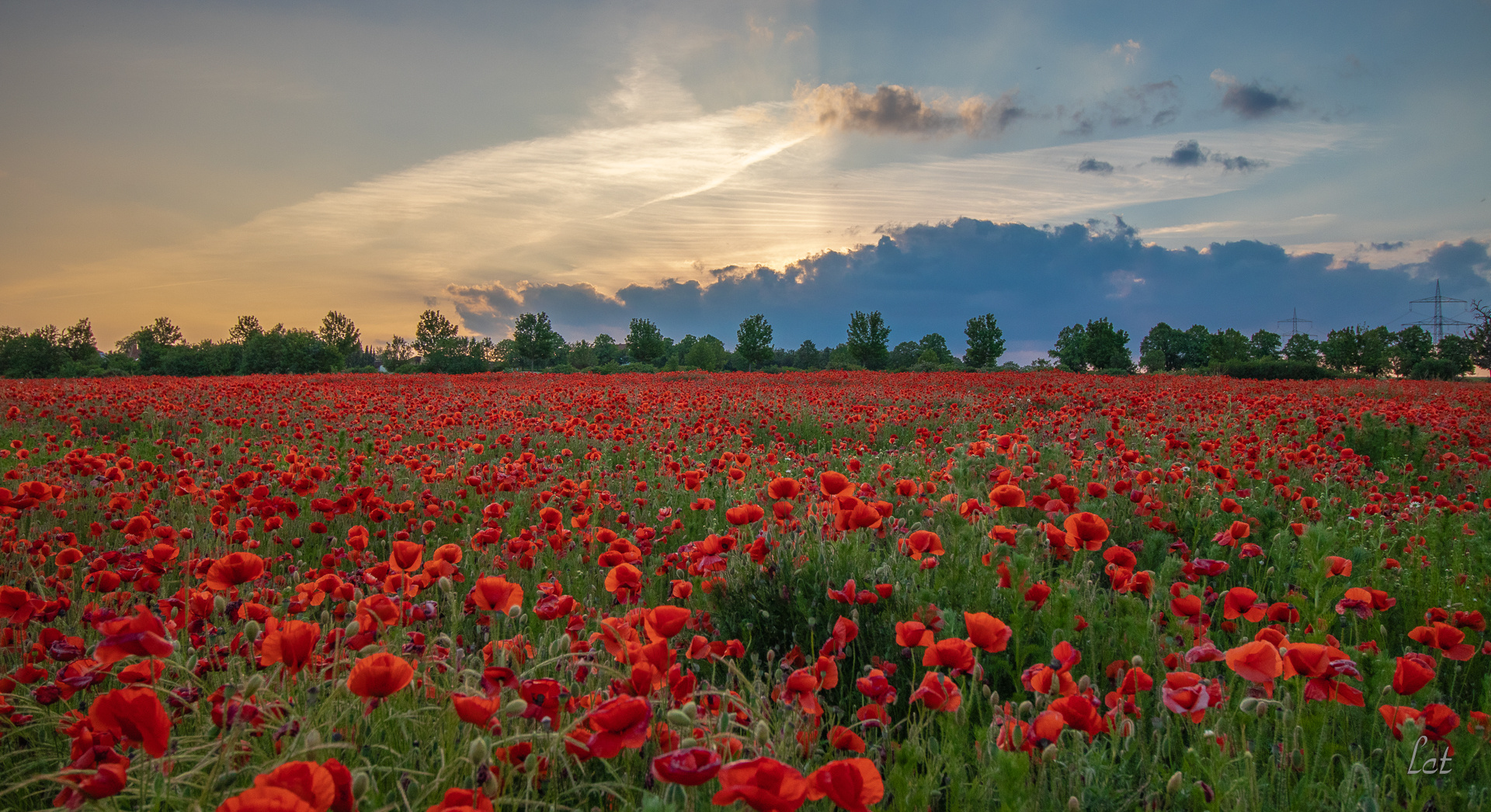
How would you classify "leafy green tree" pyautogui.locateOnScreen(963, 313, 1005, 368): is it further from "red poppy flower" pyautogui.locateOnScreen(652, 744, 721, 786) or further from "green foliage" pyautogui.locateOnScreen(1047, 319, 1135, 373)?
"red poppy flower" pyautogui.locateOnScreen(652, 744, 721, 786)

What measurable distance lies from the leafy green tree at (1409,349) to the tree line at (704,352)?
0.60 feet

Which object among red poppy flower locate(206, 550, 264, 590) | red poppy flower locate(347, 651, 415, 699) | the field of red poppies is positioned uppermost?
red poppy flower locate(206, 550, 264, 590)

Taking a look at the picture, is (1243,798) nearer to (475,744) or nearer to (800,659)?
(800,659)

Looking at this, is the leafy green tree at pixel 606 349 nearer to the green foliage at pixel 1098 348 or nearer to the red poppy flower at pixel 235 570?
the green foliage at pixel 1098 348

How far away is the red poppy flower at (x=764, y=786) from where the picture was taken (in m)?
1.02

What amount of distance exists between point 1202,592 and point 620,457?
19.1 ft

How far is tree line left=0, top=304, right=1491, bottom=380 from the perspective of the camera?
4509 cm

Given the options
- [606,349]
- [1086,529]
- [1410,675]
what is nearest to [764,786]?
[1410,675]

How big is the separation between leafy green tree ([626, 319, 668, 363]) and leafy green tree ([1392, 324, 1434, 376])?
62.8 metres

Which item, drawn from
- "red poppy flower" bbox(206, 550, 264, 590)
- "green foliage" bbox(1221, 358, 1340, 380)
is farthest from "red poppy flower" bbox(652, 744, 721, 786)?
"green foliage" bbox(1221, 358, 1340, 380)

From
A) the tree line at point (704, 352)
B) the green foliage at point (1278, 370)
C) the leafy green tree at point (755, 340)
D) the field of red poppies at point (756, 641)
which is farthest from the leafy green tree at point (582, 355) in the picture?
the field of red poppies at point (756, 641)

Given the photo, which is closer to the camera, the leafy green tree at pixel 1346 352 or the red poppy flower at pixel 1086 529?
the red poppy flower at pixel 1086 529

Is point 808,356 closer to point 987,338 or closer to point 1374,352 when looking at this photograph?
point 987,338

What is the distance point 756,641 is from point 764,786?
7.04 feet
